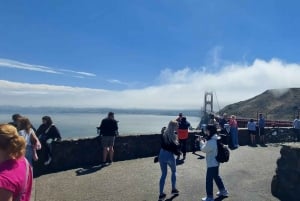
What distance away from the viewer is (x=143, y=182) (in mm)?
9016

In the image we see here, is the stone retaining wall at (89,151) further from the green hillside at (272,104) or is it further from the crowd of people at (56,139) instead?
the green hillside at (272,104)

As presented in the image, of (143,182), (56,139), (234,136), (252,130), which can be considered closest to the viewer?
(143,182)

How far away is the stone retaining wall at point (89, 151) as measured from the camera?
1054 centimetres

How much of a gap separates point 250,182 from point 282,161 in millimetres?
1509

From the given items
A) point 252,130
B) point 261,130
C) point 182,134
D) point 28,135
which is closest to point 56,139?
point 28,135

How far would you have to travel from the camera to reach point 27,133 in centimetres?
764

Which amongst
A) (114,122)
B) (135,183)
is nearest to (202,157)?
(114,122)

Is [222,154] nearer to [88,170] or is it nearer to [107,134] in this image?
[88,170]

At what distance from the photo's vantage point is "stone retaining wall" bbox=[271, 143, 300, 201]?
735 centimetres

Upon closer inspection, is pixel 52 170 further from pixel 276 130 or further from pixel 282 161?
pixel 276 130

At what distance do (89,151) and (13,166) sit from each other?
8.62 meters

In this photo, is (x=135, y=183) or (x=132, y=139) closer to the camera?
(x=135, y=183)

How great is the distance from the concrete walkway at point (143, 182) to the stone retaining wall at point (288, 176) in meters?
0.25

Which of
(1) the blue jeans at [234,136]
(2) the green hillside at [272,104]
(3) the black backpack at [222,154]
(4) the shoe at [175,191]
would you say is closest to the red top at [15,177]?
(3) the black backpack at [222,154]
